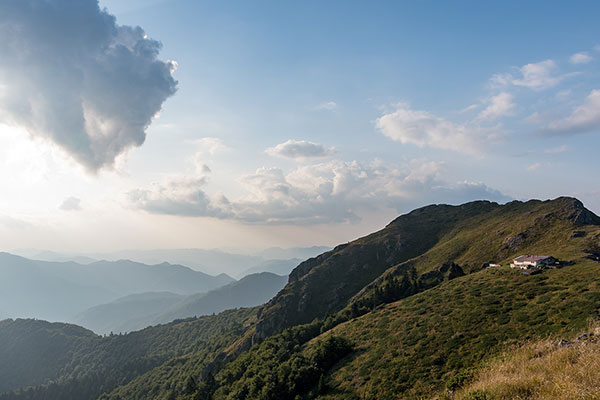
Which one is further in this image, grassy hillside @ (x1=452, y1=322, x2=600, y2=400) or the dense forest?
the dense forest

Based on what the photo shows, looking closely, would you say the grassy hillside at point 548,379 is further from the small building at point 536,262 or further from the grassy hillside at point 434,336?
the small building at point 536,262

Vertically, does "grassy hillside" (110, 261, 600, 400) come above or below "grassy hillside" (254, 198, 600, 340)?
below

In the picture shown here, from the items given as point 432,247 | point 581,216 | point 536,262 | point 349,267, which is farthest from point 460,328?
point 349,267

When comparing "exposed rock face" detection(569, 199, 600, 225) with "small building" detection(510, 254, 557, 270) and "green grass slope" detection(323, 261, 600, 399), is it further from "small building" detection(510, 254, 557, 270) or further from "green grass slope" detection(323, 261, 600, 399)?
"green grass slope" detection(323, 261, 600, 399)

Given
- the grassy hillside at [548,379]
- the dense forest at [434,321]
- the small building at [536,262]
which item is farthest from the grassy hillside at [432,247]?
the grassy hillside at [548,379]

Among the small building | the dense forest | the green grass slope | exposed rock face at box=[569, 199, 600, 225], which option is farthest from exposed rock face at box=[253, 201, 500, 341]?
the small building

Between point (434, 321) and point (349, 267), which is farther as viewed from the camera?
point (349, 267)

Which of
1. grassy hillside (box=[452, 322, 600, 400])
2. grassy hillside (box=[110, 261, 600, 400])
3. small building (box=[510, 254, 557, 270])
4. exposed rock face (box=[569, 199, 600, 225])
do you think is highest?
exposed rock face (box=[569, 199, 600, 225])

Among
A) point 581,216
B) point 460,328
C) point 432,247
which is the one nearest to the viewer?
point 460,328

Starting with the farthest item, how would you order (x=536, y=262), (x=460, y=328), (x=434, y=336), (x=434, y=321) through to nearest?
1. (x=536, y=262)
2. (x=434, y=321)
3. (x=434, y=336)
4. (x=460, y=328)

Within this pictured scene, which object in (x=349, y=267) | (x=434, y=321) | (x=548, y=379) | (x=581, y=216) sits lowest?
(x=434, y=321)

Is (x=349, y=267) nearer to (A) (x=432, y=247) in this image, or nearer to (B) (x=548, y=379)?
(A) (x=432, y=247)

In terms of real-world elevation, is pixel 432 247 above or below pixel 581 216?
below

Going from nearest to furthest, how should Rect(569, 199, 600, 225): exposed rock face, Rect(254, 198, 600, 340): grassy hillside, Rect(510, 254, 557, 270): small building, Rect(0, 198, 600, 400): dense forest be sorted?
Rect(0, 198, 600, 400): dense forest < Rect(510, 254, 557, 270): small building < Rect(569, 199, 600, 225): exposed rock face < Rect(254, 198, 600, 340): grassy hillside
